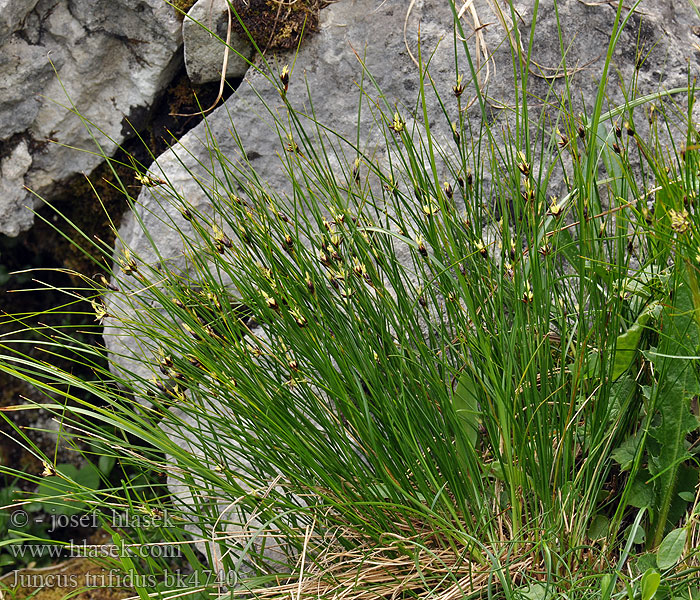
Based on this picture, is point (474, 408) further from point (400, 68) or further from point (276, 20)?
point (276, 20)

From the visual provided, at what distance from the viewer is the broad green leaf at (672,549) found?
96 centimetres

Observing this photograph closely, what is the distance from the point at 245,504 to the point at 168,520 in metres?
0.14

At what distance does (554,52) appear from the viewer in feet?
5.56

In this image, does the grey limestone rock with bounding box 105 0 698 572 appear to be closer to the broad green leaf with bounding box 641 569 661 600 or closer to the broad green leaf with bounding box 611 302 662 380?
the broad green leaf with bounding box 611 302 662 380

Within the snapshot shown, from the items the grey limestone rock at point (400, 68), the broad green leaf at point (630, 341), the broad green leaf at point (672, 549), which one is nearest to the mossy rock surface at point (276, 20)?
the grey limestone rock at point (400, 68)

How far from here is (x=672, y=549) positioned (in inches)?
38.2

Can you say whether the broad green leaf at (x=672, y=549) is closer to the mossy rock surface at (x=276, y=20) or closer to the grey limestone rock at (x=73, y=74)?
the mossy rock surface at (x=276, y=20)

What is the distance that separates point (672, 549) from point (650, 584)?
0.45ft

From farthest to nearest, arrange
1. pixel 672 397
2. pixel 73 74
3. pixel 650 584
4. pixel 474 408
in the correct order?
pixel 73 74 < pixel 474 408 < pixel 672 397 < pixel 650 584

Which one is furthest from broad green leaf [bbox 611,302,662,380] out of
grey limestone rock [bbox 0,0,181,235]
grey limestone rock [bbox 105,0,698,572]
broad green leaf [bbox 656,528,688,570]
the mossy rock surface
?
grey limestone rock [bbox 0,0,181,235]

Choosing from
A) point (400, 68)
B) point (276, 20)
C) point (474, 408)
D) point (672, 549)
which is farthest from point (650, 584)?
point (276, 20)

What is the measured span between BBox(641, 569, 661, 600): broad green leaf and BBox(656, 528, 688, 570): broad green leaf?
0.34ft

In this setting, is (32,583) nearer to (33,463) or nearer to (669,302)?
(33,463)

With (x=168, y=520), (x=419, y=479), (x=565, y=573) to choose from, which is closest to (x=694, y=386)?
(x=565, y=573)
